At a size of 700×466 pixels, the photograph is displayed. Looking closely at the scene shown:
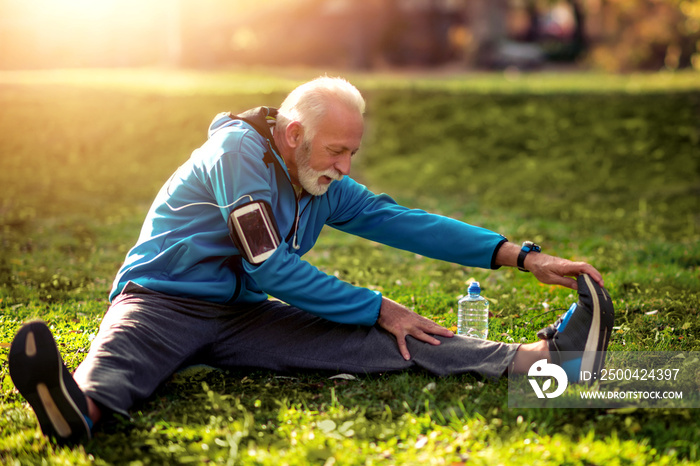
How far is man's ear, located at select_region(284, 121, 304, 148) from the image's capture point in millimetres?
4094

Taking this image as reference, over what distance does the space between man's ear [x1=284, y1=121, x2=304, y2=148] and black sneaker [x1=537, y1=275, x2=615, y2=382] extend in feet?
5.63

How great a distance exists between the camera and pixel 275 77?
21.3 metres

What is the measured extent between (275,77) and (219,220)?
1783 cm

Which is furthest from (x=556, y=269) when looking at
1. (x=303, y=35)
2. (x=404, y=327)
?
(x=303, y=35)

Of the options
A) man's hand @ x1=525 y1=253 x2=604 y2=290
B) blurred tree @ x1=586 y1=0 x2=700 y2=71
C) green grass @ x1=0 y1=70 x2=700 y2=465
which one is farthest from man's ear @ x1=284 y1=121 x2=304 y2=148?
blurred tree @ x1=586 y1=0 x2=700 y2=71

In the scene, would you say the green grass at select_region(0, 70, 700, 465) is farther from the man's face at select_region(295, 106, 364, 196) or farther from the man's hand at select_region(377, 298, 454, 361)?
the man's face at select_region(295, 106, 364, 196)

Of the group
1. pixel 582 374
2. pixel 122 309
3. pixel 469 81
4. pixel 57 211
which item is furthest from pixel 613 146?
pixel 122 309

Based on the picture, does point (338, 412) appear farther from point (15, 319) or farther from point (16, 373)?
point (15, 319)

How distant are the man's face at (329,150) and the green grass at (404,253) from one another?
117 cm

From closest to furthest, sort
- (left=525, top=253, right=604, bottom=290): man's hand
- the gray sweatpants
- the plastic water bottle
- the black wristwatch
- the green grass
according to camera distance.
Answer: the green grass → the gray sweatpants → (left=525, top=253, right=604, bottom=290): man's hand → the black wristwatch → the plastic water bottle

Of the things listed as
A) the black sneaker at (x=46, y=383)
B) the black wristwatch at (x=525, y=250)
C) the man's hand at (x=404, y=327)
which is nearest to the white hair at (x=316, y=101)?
the man's hand at (x=404, y=327)

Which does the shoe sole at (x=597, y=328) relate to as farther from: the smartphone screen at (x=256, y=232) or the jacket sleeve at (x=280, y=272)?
the smartphone screen at (x=256, y=232)

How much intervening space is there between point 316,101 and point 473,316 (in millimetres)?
2363

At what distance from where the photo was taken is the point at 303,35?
109ft
